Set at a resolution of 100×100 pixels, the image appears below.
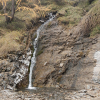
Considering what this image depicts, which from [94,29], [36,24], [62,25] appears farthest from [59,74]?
[36,24]

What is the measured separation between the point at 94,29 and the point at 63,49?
304 centimetres

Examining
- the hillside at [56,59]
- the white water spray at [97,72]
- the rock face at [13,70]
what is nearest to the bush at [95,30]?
the hillside at [56,59]

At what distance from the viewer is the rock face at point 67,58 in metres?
6.48

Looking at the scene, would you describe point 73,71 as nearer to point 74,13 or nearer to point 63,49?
point 63,49

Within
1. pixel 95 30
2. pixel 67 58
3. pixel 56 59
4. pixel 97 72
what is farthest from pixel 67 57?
pixel 95 30

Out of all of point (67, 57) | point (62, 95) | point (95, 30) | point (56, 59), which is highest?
point (95, 30)

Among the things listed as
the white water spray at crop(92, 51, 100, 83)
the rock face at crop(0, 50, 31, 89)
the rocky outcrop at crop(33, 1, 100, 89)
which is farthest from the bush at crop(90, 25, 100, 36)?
the rock face at crop(0, 50, 31, 89)

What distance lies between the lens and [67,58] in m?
7.64

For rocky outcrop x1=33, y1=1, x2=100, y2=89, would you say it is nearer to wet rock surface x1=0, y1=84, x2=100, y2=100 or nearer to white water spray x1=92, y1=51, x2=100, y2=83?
white water spray x1=92, y1=51, x2=100, y2=83

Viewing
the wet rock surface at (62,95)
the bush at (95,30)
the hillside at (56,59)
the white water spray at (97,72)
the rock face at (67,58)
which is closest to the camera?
the wet rock surface at (62,95)

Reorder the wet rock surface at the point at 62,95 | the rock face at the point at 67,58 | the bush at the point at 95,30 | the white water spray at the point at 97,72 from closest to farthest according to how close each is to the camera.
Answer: the wet rock surface at the point at 62,95 < the white water spray at the point at 97,72 < the rock face at the point at 67,58 < the bush at the point at 95,30

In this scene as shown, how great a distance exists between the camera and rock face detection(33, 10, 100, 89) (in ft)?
21.3

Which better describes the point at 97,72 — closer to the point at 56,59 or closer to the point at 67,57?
the point at 67,57

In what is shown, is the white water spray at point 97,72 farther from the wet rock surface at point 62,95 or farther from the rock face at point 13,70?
the rock face at point 13,70
